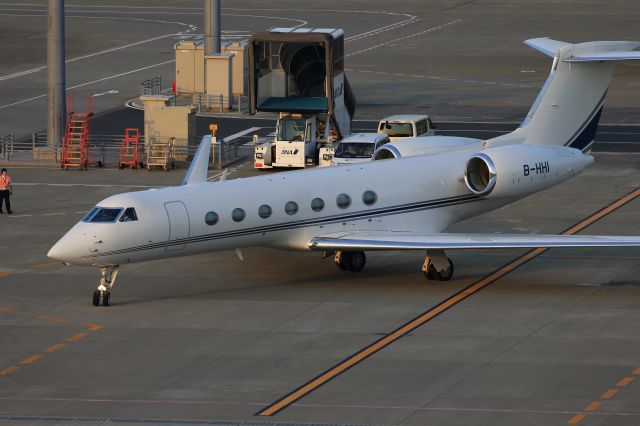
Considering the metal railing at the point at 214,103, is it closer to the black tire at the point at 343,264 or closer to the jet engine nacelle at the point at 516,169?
the jet engine nacelle at the point at 516,169

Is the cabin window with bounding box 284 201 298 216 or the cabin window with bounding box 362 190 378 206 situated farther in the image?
the cabin window with bounding box 362 190 378 206

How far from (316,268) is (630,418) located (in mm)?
13353

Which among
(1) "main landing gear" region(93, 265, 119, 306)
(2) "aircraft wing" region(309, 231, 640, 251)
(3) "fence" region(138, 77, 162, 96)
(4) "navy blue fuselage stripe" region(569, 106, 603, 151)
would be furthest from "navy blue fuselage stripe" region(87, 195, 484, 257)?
(3) "fence" region(138, 77, 162, 96)

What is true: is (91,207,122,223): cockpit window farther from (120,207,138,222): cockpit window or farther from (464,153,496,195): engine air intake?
(464,153,496,195): engine air intake

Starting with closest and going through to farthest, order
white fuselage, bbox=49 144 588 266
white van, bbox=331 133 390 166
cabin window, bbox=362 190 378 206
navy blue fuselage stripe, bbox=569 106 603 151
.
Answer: white fuselage, bbox=49 144 588 266 < cabin window, bbox=362 190 378 206 < navy blue fuselage stripe, bbox=569 106 603 151 < white van, bbox=331 133 390 166

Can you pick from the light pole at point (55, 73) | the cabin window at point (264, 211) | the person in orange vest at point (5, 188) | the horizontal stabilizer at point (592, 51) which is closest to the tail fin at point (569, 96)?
the horizontal stabilizer at point (592, 51)

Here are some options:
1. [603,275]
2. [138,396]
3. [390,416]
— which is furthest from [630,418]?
[603,275]

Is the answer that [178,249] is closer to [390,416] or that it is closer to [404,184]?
[404,184]

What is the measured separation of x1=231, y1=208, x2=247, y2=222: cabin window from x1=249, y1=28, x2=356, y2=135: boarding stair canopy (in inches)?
751

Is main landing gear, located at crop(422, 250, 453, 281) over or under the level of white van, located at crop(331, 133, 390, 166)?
under

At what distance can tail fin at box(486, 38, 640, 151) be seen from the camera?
39.7 m

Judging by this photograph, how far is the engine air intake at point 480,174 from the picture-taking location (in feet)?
120

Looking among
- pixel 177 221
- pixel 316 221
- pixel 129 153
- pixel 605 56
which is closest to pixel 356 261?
pixel 316 221

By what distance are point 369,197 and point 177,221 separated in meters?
5.20
